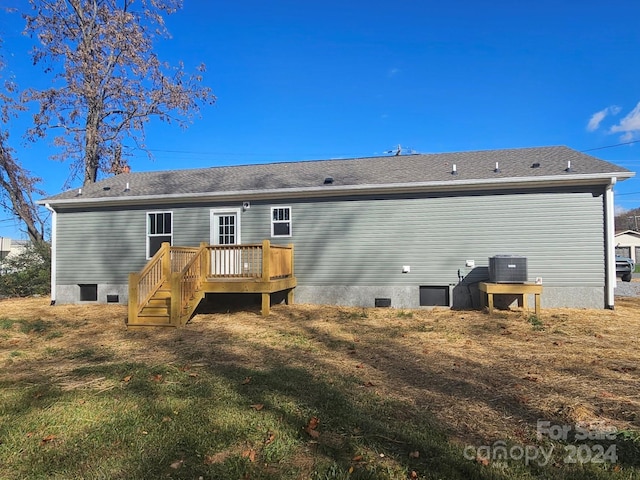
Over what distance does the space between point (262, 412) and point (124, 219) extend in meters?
10.6

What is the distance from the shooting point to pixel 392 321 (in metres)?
8.84

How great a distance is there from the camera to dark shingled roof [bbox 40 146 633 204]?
10.5 meters

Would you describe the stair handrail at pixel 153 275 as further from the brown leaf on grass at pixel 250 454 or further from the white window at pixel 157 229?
the brown leaf on grass at pixel 250 454

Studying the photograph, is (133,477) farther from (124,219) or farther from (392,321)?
(124,219)

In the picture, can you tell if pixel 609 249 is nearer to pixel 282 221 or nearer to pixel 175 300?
pixel 282 221

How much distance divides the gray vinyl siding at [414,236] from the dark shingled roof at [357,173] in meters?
0.51

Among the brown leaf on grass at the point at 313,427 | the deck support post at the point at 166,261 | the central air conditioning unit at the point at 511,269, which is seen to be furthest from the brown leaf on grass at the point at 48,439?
the central air conditioning unit at the point at 511,269

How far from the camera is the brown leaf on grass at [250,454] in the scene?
2959 millimetres

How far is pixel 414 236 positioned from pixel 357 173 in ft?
8.82

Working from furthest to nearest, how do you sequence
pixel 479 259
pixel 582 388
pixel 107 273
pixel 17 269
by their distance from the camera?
pixel 17 269
pixel 107 273
pixel 479 259
pixel 582 388

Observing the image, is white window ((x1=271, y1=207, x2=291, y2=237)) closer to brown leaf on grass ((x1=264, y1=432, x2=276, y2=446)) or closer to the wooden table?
the wooden table

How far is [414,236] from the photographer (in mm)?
10836

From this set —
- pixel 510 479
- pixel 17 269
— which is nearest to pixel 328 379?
pixel 510 479

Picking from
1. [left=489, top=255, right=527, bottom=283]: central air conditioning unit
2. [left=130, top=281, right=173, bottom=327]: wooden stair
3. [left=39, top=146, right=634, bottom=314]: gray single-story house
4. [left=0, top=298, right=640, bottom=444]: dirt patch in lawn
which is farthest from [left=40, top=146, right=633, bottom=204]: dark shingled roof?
[left=130, top=281, right=173, bottom=327]: wooden stair
